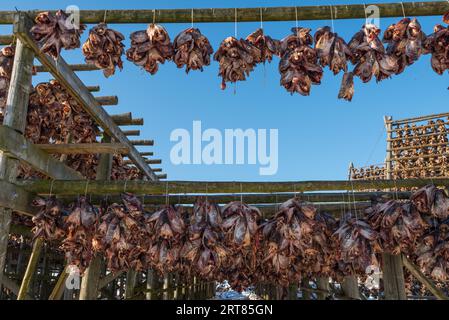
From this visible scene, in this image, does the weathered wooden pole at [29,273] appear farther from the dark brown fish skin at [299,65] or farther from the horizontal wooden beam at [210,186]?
the dark brown fish skin at [299,65]

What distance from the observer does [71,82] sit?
5.20 meters

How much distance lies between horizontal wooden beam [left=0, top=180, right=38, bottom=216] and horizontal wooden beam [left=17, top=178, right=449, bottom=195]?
0.36ft

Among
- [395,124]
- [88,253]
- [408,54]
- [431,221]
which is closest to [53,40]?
[88,253]

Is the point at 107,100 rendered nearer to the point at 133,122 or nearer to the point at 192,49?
the point at 133,122

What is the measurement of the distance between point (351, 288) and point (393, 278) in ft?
7.99

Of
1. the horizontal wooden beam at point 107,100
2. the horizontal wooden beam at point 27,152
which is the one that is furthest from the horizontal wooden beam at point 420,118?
the horizontal wooden beam at point 27,152

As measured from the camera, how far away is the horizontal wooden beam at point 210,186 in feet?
14.2

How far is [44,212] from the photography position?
172 inches

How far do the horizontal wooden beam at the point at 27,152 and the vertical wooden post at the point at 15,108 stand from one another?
0.09 meters

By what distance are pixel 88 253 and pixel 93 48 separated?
255cm

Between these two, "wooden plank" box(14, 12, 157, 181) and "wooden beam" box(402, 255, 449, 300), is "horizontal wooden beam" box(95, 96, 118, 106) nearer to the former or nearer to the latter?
"wooden plank" box(14, 12, 157, 181)

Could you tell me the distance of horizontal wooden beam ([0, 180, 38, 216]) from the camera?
13.0ft

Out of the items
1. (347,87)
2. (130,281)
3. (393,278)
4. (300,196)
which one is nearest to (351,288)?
(393,278)

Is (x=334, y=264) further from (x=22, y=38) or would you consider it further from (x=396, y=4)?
(x=22, y=38)
